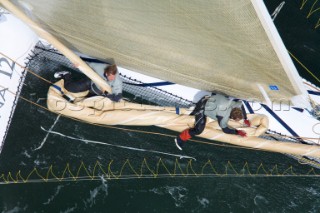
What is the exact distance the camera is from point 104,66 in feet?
28.0

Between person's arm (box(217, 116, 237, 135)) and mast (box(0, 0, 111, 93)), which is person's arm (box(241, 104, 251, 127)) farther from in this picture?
mast (box(0, 0, 111, 93))

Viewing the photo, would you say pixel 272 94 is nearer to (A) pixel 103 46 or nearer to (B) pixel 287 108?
(B) pixel 287 108

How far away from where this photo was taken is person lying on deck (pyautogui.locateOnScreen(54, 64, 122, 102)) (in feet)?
27.5

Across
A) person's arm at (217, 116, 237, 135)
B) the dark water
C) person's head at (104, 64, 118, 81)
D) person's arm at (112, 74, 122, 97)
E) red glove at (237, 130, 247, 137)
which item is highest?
person's head at (104, 64, 118, 81)

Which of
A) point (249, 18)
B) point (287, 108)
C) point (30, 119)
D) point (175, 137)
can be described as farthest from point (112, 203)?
point (249, 18)

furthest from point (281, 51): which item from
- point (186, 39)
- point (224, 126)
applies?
point (224, 126)

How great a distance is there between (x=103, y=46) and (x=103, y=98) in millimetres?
1587

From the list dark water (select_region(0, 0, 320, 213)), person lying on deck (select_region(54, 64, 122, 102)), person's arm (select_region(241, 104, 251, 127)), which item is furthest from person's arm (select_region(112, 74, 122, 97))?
person's arm (select_region(241, 104, 251, 127))

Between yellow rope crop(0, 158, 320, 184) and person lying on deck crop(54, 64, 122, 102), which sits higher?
person lying on deck crop(54, 64, 122, 102)

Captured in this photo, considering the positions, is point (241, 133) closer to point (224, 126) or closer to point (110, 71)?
point (224, 126)

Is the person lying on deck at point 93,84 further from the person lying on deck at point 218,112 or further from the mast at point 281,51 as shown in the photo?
the mast at point 281,51

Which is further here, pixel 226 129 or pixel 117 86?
pixel 226 129

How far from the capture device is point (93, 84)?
9078 mm

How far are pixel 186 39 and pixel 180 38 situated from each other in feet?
0.31
